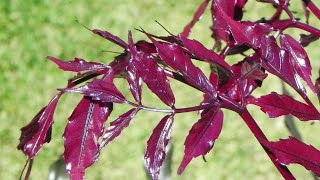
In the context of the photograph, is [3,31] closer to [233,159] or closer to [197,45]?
[233,159]

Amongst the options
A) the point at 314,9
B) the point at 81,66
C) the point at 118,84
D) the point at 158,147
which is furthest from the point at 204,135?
the point at 118,84

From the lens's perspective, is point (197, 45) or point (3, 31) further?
point (3, 31)

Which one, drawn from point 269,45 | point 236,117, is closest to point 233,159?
point 236,117

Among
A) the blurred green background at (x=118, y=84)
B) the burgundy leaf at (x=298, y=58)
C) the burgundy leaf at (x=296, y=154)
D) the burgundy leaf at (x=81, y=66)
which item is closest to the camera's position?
the burgundy leaf at (x=296, y=154)

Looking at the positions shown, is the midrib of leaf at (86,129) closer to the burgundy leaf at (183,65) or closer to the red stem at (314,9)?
the burgundy leaf at (183,65)

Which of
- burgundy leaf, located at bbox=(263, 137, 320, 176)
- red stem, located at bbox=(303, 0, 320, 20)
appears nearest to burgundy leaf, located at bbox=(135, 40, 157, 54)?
burgundy leaf, located at bbox=(263, 137, 320, 176)

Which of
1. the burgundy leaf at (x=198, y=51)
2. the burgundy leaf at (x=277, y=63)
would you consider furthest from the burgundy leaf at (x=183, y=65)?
the burgundy leaf at (x=277, y=63)
